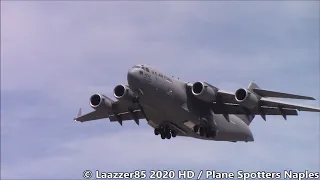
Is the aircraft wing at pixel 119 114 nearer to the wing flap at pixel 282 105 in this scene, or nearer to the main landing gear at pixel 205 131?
the main landing gear at pixel 205 131

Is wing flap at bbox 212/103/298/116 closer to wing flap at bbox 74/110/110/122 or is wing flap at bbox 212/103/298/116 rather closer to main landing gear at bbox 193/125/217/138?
main landing gear at bbox 193/125/217/138

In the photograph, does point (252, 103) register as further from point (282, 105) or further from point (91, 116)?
point (91, 116)

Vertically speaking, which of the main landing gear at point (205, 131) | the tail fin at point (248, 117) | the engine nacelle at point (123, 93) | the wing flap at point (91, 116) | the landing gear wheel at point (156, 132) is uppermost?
the tail fin at point (248, 117)

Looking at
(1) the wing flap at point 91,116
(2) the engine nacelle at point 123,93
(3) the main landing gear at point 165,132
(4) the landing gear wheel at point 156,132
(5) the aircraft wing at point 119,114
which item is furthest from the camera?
(1) the wing flap at point 91,116

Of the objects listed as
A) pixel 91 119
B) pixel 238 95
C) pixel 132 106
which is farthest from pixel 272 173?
pixel 91 119

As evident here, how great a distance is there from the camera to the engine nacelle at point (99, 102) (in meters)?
43.6

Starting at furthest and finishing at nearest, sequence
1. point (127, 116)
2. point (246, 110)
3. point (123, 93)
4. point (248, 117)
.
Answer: point (248, 117)
point (127, 116)
point (246, 110)
point (123, 93)

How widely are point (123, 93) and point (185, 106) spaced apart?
4.13 metres

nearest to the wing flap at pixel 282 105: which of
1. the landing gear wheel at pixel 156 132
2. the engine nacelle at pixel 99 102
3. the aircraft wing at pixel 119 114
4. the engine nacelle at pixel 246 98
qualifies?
the engine nacelle at pixel 246 98

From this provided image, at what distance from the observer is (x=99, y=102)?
143 ft

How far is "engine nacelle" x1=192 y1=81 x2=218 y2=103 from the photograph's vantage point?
41.1 m

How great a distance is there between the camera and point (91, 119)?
47.8 meters

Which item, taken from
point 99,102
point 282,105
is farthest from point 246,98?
point 99,102

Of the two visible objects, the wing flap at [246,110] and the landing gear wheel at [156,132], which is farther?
the landing gear wheel at [156,132]
